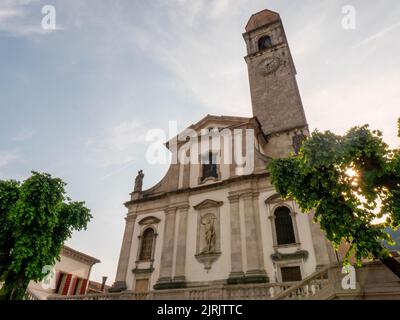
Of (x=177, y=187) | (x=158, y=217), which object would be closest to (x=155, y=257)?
(x=158, y=217)

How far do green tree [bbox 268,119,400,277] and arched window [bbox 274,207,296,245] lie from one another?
21.6 ft

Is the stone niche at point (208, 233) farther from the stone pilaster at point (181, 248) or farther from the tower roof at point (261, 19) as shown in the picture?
the tower roof at point (261, 19)

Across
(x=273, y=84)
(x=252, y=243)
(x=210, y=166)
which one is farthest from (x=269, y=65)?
(x=252, y=243)

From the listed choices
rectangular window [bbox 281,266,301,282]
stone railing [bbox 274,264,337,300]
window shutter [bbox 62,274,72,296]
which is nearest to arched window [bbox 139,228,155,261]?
rectangular window [bbox 281,266,301,282]

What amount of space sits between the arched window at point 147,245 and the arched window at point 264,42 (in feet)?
80.8

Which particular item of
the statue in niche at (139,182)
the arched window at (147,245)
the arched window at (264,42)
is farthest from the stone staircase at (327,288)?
the arched window at (264,42)

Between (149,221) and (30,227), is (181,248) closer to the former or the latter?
(149,221)

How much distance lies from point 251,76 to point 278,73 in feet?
9.98

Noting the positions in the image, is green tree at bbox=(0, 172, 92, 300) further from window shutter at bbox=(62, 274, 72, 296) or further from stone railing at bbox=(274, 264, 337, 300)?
window shutter at bbox=(62, 274, 72, 296)

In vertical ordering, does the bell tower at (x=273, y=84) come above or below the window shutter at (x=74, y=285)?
above

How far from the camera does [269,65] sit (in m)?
29.4

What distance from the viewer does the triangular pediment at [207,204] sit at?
18.6 m

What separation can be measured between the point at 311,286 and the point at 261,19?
33.7 metres

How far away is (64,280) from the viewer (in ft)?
77.6
